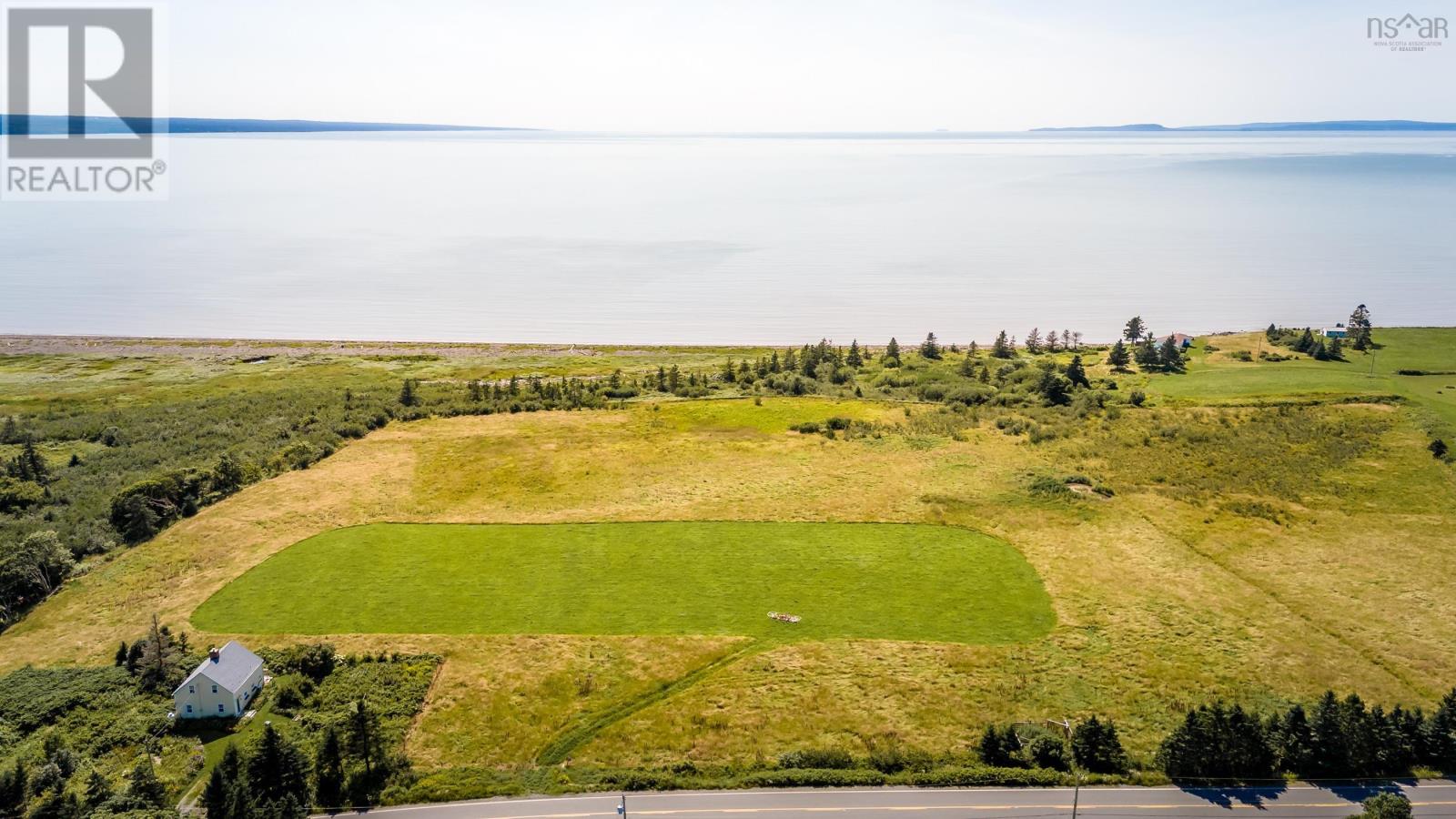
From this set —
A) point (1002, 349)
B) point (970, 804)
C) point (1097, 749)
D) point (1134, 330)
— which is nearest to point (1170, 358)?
point (1134, 330)

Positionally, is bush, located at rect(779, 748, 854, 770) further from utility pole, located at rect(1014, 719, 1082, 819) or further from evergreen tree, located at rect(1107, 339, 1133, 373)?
evergreen tree, located at rect(1107, 339, 1133, 373)

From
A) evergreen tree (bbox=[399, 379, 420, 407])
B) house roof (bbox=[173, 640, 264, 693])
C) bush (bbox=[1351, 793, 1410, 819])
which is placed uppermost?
evergreen tree (bbox=[399, 379, 420, 407])

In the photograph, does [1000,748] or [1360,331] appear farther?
[1360,331]

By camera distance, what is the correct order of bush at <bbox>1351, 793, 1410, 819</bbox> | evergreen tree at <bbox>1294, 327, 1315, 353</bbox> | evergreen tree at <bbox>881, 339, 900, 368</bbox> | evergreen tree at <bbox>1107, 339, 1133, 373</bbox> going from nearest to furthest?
bush at <bbox>1351, 793, 1410, 819</bbox> < evergreen tree at <bbox>1107, 339, 1133, 373</bbox> < evergreen tree at <bbox>1294, 327, 1315, 353</bbox> < evergreen tree at <bbox>881, 339, 900, 368</bbox>

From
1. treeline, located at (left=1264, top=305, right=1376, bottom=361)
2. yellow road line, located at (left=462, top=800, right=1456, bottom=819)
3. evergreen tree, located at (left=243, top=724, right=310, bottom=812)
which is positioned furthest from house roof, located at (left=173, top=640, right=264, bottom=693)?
treeline, located at (left=1264, top=305, right=1376, bottom=361)

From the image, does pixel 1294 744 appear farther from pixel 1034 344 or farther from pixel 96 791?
pixel 1034 344

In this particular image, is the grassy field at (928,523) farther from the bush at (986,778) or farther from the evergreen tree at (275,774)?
the evergreen tree at (275,774)

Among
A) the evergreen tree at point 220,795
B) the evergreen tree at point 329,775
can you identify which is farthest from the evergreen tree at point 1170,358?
the evergreen tree at point 220,795

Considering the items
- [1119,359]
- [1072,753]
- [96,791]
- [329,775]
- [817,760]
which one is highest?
[1119,359]
